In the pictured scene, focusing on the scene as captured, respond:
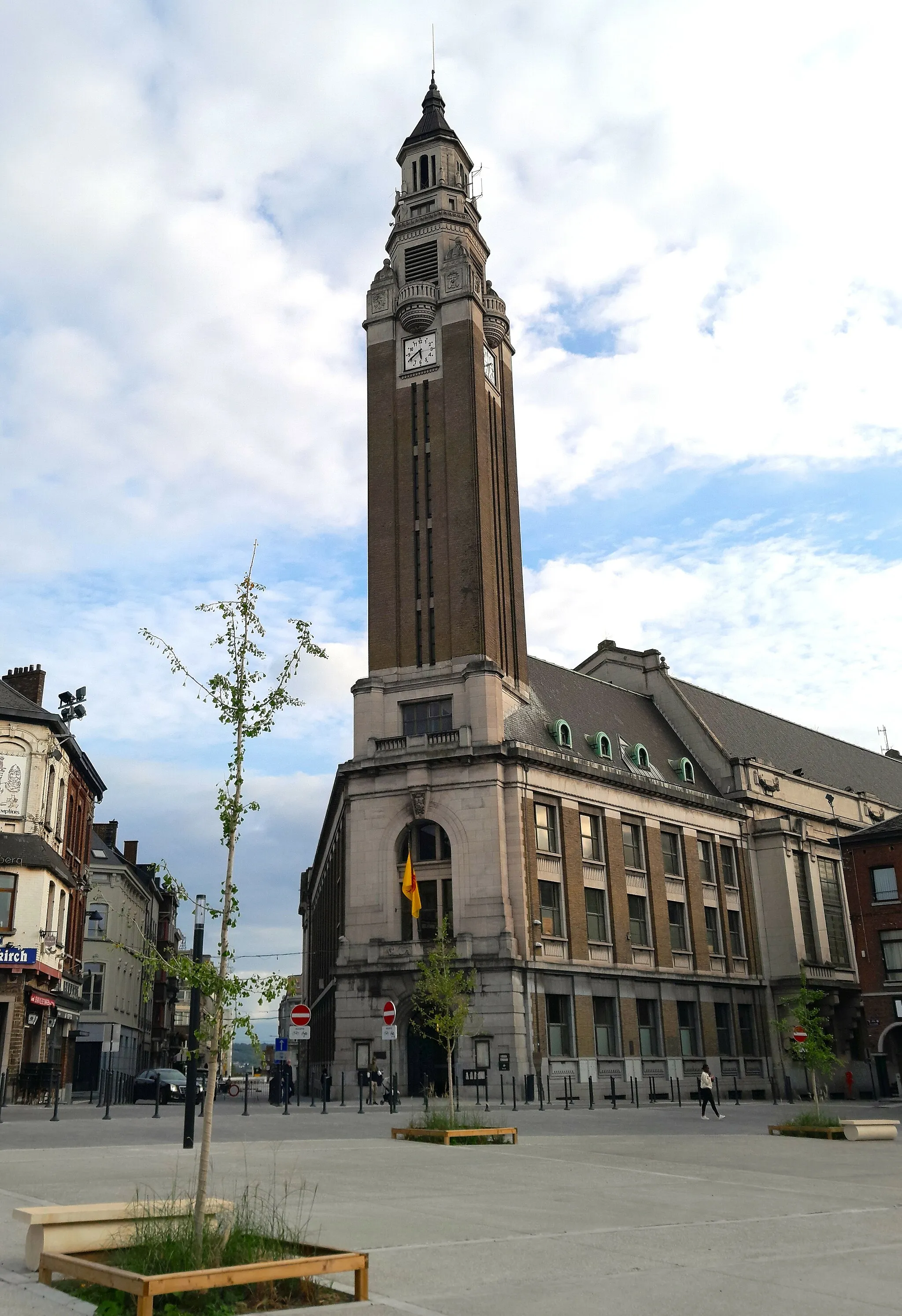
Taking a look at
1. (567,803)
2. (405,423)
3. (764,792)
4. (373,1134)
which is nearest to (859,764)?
(764,792)

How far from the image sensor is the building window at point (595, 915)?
172 feet

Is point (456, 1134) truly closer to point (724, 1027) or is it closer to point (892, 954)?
point (724, 1027)

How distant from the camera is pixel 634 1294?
8.44m

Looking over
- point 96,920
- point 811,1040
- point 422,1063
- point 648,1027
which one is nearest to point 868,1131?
point 811,1040

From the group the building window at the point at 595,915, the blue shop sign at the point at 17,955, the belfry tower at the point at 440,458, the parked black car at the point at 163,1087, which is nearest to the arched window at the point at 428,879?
the building window at the point at 595,915

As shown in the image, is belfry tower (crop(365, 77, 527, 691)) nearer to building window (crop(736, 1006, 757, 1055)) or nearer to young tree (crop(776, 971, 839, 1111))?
building window (crop(736, 1006, 757, 1055))

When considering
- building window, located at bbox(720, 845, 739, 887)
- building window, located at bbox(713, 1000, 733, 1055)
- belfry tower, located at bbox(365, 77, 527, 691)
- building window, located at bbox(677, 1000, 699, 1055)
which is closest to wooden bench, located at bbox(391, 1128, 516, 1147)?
belfry tower, located at bbox(365, 77, 527, 691)

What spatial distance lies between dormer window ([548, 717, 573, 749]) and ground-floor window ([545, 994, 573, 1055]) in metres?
12.2

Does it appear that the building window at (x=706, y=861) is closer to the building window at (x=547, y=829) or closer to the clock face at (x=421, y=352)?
the building window at (x=547, y=829)

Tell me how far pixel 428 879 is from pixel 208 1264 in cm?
4268

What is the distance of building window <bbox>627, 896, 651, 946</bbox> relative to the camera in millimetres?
55188

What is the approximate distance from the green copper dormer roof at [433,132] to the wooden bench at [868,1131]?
186ft

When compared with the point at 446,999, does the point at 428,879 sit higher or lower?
higher

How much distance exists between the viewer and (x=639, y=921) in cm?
5591
